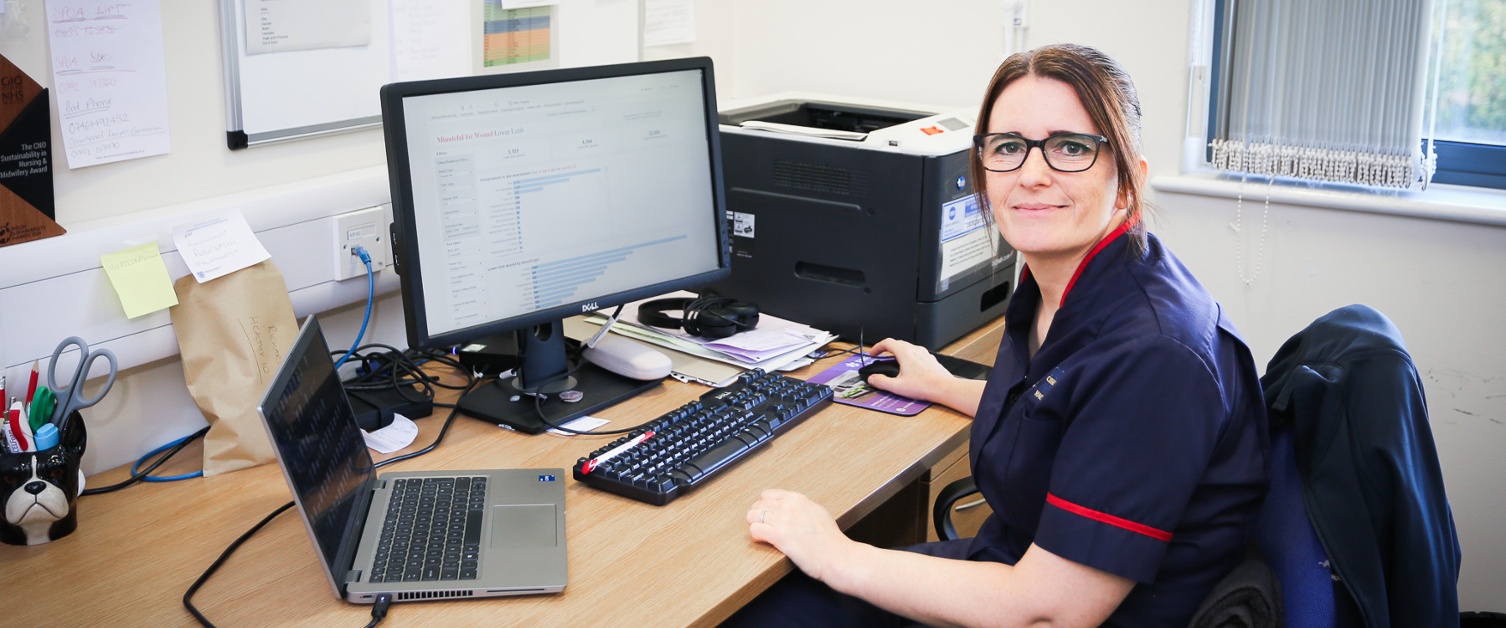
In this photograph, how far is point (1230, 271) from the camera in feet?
7.63

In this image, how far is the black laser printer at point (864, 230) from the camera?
1797mm

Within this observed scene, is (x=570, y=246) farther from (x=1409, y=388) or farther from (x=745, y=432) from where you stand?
(x=1409, y=388)

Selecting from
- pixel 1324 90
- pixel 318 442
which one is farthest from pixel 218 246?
pixel 1324 90

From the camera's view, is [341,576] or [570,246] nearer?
[341,576]

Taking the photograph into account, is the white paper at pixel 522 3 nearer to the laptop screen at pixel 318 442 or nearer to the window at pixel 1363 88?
the laptop screen at pixel 318 442

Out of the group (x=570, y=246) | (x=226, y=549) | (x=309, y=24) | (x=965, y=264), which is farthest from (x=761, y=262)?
(x=226, y=549)

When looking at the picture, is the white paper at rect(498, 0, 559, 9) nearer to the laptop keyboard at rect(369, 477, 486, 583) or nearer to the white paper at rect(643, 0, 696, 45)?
the white paper at rect(643, 0, 696, 45)

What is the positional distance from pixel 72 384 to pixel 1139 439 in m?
1.16

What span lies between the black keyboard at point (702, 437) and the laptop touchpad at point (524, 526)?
9cm

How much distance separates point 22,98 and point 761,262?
109cm

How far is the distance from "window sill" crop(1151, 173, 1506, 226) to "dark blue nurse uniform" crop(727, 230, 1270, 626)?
1.10 meters

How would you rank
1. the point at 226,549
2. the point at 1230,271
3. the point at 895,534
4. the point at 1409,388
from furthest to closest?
the point at 1230,271, the point at 895,534, the point at 226,549, the point at 1409,388

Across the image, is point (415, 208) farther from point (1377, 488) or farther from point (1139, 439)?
point (1377, 488)

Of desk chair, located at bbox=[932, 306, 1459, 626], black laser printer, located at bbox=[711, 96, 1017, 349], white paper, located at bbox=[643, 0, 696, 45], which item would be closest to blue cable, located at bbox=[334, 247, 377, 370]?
black laser printer, located at bbox=[711, 96, 1017, 349]
